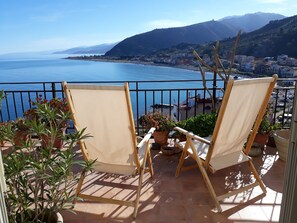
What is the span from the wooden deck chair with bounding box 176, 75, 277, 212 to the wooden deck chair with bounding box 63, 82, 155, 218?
24.0 inches

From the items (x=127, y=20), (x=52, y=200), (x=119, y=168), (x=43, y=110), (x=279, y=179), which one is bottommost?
(x=279, y=179)

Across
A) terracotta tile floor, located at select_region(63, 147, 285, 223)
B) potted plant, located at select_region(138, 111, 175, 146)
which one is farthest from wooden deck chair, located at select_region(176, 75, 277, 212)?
potted plant, located at select_region(138, 111, 175, 146)

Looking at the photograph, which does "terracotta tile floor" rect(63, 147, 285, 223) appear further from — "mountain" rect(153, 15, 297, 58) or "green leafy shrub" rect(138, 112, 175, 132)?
"mountain" rect(153, 15, 297, 58)

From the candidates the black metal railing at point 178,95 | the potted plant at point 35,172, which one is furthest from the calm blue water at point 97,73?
the potted plant at point 35,172

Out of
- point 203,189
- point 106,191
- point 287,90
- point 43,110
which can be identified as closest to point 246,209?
point 203,189

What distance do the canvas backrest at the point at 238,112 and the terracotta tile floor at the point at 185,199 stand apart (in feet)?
1.42

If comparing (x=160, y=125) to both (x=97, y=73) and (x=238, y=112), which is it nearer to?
(x=238, y=112)

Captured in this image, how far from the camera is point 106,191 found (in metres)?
2.47

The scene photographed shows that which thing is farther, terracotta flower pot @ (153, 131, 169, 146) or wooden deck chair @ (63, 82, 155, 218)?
terracotta flower pot @ (153, 131, 169, 146)

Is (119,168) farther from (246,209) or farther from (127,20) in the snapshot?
(127,20)

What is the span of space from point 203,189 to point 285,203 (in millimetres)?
1448

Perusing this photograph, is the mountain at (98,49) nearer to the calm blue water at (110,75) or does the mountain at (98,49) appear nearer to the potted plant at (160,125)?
the calm blue water at (110,75)

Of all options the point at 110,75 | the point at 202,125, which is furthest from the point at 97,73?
the point at 202,125

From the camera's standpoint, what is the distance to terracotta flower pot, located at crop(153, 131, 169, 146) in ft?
11.1
